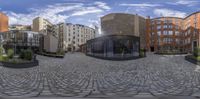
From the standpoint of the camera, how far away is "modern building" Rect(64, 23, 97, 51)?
1574mm

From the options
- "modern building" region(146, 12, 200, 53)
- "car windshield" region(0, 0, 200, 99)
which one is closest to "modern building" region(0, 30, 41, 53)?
"car windshield" region(0, 0, 200, 99)

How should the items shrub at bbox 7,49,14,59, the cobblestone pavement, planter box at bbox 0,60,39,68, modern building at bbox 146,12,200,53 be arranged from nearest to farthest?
modern building at bbox 146,12,200,53
shrub at bbox 7,49,14,59
the cobblestone pavement
planter box at bbox 0,60,39,68

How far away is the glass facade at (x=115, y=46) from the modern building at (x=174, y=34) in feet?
0.47

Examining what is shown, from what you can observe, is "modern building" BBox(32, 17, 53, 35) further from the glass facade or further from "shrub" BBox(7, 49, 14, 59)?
the glass facade

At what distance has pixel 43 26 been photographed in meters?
1.51

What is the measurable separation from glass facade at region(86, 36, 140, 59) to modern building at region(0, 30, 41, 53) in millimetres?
504

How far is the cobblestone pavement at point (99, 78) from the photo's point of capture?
1670 mm

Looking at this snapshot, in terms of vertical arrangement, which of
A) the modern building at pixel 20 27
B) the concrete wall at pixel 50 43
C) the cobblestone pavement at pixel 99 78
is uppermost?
the modern building at pixel 20 27

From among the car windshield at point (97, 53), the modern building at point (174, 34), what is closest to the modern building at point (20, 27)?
the car windshield at point (97, 53)

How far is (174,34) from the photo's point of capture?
1.49m

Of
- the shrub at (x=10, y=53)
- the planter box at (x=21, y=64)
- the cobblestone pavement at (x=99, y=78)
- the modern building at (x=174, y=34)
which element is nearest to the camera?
the modern building at (x=174, y=34)

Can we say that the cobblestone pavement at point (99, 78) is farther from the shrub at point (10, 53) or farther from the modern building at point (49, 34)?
the shrub at point (10, 53)

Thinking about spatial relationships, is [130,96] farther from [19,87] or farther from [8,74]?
[8,74]

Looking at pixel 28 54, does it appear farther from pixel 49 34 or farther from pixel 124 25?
pixel 124 25
